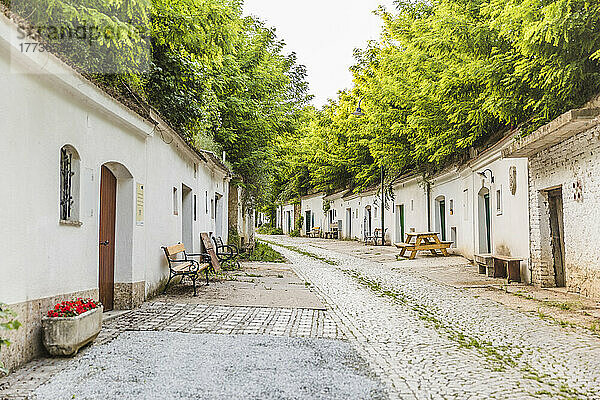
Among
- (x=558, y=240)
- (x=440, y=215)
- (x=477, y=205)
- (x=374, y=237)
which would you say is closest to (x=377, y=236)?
(x=374, y=237)

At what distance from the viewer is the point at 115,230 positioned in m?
8.30

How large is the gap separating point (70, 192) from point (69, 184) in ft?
0.31

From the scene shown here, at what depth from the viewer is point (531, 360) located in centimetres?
574

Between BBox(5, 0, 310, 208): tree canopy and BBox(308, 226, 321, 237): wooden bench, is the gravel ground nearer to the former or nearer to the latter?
BBox(5, 0, 310, 208): tree canopy

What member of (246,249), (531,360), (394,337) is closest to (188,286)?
(394,337)

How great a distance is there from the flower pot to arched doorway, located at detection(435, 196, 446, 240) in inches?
710

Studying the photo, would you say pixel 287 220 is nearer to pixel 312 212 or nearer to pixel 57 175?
pixel 312 212

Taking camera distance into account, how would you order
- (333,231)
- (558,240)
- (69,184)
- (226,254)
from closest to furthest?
1. (69,184)
2. (558,240)
3. (226,254)
4. (333,231)

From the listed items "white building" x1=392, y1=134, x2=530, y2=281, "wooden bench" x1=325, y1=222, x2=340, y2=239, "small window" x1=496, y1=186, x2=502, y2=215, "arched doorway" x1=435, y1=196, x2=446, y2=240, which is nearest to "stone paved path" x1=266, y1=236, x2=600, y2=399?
"white building" x1=392, y1=134, x2=530, y2=281

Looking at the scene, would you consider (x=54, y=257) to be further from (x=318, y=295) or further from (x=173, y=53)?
(x=318, y=295)

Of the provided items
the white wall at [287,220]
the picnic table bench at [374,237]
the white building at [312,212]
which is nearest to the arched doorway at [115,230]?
the picnic table bench at [374,237]

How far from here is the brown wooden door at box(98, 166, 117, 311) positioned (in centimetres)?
796

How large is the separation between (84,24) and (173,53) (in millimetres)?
3363

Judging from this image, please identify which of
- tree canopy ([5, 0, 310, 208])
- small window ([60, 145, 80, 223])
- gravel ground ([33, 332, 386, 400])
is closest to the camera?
gravel ground ([33, 332, 386, 400])
